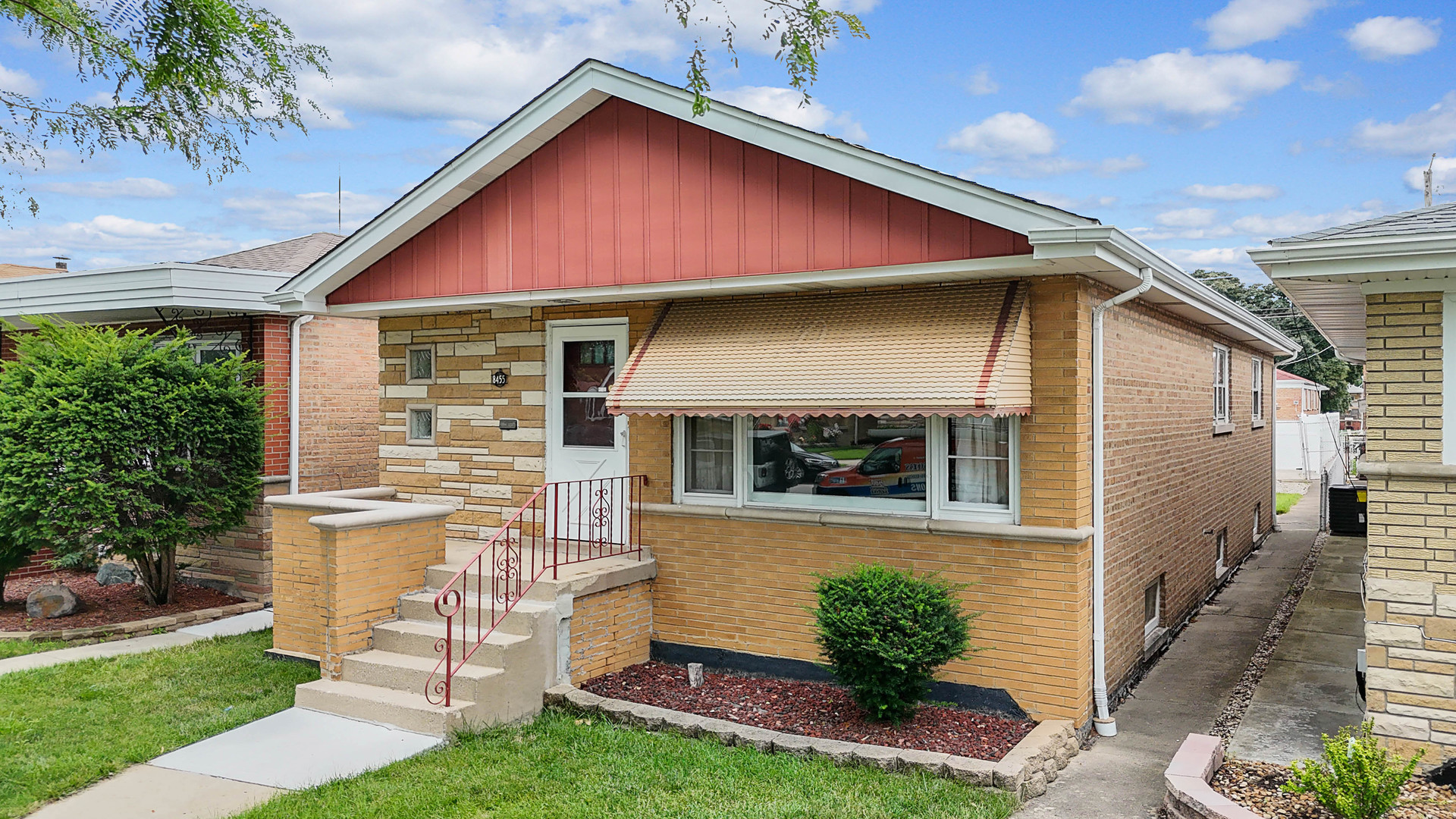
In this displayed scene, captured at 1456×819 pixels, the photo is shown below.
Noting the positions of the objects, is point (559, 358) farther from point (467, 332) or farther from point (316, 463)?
point (316, 463)

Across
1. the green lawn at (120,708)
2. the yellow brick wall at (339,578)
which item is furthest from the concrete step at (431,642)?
the green lawn at (120,708)

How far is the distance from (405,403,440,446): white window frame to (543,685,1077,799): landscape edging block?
379 cm

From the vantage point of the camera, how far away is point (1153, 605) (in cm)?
949

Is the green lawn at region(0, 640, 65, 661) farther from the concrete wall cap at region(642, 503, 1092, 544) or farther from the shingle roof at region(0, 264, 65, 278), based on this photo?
the shingle roof at region(0, 264, 65, 278)

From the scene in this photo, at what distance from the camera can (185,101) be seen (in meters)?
6.88

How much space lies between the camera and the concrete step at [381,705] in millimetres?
6676

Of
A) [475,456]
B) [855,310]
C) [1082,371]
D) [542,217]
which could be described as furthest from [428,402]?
[1082,371]

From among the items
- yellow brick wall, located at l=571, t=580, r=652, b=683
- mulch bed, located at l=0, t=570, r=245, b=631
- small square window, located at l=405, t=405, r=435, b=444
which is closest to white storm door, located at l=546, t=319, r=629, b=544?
yellow brick wall, located at l=571, t=580, r=652, b=683

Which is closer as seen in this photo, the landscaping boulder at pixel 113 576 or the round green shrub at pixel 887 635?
the round green shrub at pixel 887 635

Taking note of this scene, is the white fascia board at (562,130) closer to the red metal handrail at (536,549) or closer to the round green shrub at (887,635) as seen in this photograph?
the round green shrub at (887,635)

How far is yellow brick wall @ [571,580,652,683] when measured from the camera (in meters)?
7.79

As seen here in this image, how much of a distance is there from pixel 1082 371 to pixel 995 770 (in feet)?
9.44

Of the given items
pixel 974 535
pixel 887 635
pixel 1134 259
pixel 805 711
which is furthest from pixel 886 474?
pixel 1134 259

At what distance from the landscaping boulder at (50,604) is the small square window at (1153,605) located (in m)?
10.9
